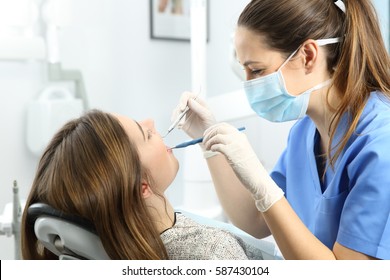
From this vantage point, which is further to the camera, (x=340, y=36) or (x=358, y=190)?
(x=340, y=36)

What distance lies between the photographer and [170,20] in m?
2.36

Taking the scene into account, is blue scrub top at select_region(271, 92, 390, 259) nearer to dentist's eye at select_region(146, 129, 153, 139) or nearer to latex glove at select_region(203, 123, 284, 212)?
latex glove at select_region(203, 123, 284, 212)

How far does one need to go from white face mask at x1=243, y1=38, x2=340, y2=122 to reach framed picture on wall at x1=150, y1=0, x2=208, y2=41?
3.37 ft

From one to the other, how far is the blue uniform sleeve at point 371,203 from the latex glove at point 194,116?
0.44m

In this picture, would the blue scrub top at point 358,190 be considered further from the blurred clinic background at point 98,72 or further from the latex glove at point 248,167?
the blurred clinic background at point 98,72

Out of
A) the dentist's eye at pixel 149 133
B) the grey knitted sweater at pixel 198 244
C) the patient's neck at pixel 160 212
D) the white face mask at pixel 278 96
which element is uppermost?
the white face mask at pixel 278 96

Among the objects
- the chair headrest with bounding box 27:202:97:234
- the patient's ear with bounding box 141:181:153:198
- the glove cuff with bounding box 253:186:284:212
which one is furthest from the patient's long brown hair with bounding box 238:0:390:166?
the chair headrest with bounding box 27:202:97:234

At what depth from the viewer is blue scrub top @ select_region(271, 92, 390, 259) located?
1.13 meters

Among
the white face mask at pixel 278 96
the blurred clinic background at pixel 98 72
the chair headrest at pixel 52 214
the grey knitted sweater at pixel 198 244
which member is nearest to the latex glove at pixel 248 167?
the grey knitted sweater at pixel 198 244

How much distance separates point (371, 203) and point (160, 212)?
443 mm

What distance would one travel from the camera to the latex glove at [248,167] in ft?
3.69

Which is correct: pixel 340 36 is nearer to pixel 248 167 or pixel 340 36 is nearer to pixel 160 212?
pixel 248 167

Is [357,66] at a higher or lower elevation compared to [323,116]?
higher

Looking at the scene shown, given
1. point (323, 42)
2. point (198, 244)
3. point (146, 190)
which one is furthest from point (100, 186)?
point (323, 42)
